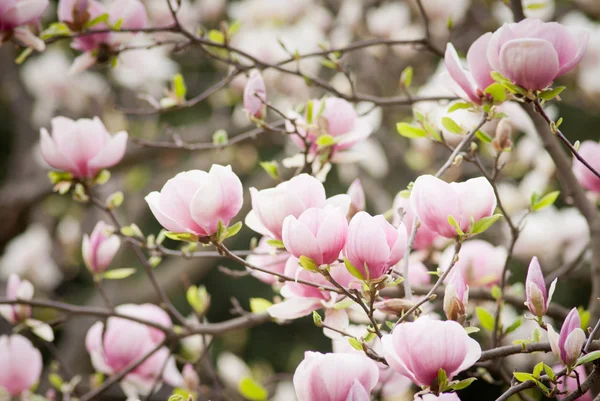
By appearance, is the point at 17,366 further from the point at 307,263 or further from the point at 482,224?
the point at 482,224

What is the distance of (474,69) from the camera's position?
590 millimetres

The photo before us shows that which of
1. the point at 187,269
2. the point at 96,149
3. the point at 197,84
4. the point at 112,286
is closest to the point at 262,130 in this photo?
the point at 96,149

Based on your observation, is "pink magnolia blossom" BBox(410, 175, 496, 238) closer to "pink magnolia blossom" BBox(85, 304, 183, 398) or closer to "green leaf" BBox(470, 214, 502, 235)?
"green leaf" BBox(470, 214, 502, 235)

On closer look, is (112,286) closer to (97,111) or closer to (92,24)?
(97,111)

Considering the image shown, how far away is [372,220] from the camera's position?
1.62ft

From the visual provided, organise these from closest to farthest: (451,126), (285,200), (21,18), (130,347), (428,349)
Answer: (428,349)
(285,200)
(451,126)
(21,18)
(130,347)

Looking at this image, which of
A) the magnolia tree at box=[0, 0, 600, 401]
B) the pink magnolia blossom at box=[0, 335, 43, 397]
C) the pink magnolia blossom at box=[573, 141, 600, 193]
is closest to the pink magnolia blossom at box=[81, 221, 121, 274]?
the magnolia tree at box=[0, 0, 600, 401]

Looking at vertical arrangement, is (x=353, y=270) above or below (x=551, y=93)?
below

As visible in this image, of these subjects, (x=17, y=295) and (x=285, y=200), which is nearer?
(x=285, y=200)

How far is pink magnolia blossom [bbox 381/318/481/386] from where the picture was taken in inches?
17.4

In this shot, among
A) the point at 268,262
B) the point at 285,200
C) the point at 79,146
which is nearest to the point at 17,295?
the point at 79,146

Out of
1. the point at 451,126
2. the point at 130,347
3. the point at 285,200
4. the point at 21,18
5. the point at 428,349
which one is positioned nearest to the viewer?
the point at 428,349

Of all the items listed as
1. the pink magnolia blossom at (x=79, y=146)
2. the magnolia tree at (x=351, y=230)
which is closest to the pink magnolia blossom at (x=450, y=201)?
the magnolia tree at (x=351, y=230)

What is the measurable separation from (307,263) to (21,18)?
548mm
